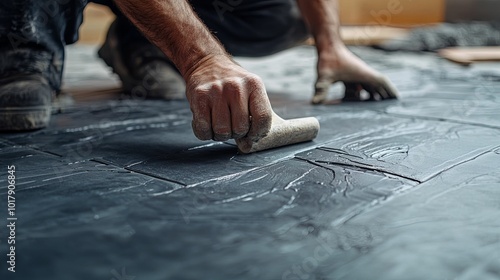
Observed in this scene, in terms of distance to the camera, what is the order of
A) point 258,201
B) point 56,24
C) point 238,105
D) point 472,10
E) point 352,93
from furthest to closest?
1. point 472,10
2. point 352,93
3. point 56,24
4. point 238,105
5. point 258,201

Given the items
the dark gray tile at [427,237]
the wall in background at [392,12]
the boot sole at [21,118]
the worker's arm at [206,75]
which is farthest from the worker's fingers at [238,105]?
the wall in background at [392,12]

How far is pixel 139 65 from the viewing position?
7.52ft

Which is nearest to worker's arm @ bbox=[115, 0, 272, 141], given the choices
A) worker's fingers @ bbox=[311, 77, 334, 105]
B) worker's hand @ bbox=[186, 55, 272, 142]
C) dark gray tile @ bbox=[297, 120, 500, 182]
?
worker's hand @ bbox=[186, 55, 272, 142]

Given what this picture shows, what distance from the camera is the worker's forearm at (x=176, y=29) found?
4.29ft

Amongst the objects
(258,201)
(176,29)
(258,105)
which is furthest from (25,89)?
(258,201)

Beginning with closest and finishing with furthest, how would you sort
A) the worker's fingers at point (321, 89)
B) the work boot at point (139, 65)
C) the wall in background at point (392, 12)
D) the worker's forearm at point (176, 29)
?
1. the worker's forearm at point (176, 29)
2. the worker's fingers at point (321, 89)
3. the work boot at point (139, 65)
4. the wall in background at point (392, 12)

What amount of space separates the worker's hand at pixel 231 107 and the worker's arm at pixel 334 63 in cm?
82

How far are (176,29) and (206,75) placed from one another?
0.15 m

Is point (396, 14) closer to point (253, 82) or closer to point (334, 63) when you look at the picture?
point (334, 63)

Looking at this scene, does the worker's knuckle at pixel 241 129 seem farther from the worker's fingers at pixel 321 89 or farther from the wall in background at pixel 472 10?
the wall in background at pixel 472 10

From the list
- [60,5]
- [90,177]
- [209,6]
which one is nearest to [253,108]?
[90,177]

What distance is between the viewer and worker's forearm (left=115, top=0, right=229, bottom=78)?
4.29ft

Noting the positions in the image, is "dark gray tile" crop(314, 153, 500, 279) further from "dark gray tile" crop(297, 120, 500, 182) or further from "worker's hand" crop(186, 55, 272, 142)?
"worker's hand" crop(186, 55, 272, 142)

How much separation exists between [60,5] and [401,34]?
3422mm
